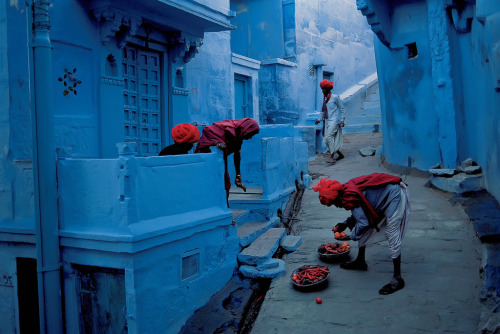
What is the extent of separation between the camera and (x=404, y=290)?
479 cm

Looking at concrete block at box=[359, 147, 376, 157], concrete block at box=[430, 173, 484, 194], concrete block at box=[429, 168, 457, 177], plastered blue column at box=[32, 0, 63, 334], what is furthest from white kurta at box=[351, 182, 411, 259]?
concrete block at box=[359, 147, 376, 157]

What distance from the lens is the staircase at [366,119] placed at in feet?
45.8

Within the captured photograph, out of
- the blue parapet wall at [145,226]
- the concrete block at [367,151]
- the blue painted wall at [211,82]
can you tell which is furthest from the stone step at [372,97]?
the blue parapet wall at [145,226]

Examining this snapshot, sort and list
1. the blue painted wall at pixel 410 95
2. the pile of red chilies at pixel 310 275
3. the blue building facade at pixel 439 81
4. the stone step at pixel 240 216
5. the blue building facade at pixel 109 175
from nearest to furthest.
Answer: the blue building facade at pixel 109 175, the pile of red chilies at pixel 310 275, the blue building facade at pixel 439 81, the stone step at pixel 240 216, the blue painted wall at pixel 410 95

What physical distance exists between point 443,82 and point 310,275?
445 centimetres

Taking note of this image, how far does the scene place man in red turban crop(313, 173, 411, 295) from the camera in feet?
15.8

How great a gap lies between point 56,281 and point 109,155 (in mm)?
2435

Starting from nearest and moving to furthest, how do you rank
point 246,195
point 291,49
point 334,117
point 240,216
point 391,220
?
point 391,220 < point 240,216 < point 246,195 < point 334,117 < point 291,49

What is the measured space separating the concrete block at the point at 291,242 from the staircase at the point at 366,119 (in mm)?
8147

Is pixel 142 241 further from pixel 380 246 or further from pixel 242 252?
pixel 380 246

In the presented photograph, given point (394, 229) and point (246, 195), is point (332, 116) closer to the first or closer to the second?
point (246, 195)

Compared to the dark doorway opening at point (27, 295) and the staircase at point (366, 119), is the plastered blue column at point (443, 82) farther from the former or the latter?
the dark doorway opening at point (27, 295)

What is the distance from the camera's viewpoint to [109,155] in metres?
6.86

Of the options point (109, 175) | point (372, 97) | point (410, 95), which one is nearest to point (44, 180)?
point (109, 175)
